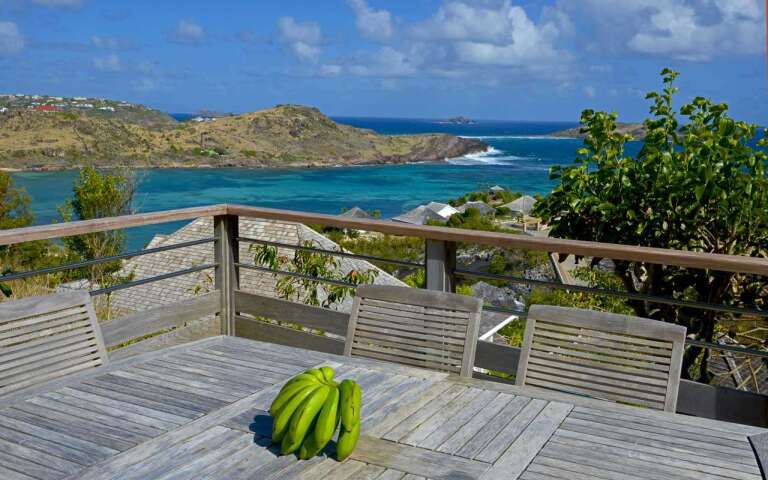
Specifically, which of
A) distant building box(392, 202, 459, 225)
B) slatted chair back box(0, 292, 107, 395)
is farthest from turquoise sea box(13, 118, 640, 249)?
slatted chair back box(0, 292, 107, 395)

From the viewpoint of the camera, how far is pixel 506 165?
10162cm

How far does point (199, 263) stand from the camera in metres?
17.9

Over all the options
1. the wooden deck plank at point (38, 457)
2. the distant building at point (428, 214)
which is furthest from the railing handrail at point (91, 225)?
the distant building at point (428, 214)

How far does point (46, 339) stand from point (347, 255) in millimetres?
1788

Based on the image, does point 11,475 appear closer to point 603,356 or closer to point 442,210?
point 603,356

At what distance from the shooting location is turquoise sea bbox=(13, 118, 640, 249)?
62438 millimetres

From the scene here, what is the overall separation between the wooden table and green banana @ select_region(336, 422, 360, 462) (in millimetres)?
20

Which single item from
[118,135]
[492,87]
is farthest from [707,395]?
[118,135]

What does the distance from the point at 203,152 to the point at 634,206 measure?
77.4 m

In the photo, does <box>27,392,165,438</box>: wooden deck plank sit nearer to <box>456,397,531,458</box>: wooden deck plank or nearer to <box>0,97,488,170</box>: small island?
<box>456,397,531,458</box>: wooden deck plank

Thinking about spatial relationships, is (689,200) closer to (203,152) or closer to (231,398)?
(231,398)

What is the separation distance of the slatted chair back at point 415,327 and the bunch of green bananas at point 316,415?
891 mm

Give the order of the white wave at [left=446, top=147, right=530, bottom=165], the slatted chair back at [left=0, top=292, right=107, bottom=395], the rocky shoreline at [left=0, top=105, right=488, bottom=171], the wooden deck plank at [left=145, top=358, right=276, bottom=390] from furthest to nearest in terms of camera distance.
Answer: the white wave at [left=446, top=147, right=530, bottom=165], the rocky shoreline at [left=0, top=105, right=488, bottom=171], the slatted chair back at [left=0, top=292, right=107, bottom=395], the wooden deck plank at [left=145, top=358, right=276, bottom=390]

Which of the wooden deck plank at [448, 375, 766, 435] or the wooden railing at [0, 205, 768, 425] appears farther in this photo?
the wooden railing at [0, 205, 768, 425]
